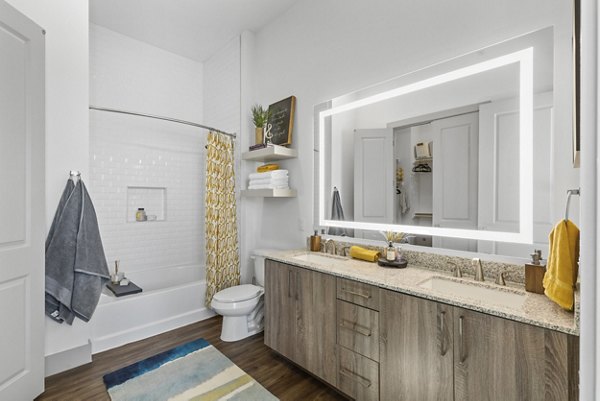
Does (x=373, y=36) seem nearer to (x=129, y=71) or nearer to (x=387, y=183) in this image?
(x=387, y=183)

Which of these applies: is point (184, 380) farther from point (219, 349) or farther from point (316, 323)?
point (316, 323)

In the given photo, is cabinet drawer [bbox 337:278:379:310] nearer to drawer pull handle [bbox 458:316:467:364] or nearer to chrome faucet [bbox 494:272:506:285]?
drawer pull handle [bbox 458:316:467:364]

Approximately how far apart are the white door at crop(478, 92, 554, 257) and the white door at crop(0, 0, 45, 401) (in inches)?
107

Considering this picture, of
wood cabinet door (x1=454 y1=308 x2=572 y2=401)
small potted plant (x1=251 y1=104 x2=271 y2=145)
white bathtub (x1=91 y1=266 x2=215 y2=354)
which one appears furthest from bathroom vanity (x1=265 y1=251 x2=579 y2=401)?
small potted plant (x1=251 y1=104 x2=271 y2=145)

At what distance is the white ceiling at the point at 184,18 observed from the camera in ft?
9.23

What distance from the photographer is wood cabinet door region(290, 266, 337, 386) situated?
72.9 inches

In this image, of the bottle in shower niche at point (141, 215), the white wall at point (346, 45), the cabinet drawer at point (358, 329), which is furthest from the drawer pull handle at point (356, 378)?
the bottle in shower niche at point (141, 215)

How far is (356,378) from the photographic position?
171cm

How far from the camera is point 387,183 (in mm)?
2189

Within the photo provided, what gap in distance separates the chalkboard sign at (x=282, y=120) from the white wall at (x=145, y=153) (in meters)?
1.48

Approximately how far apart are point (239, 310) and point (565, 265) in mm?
2203

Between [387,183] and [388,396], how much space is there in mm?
1340

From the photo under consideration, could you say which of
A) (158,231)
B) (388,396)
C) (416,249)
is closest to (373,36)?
(416,249)

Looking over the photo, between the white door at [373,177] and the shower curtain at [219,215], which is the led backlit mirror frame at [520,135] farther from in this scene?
the shower curtain at [219,215]
